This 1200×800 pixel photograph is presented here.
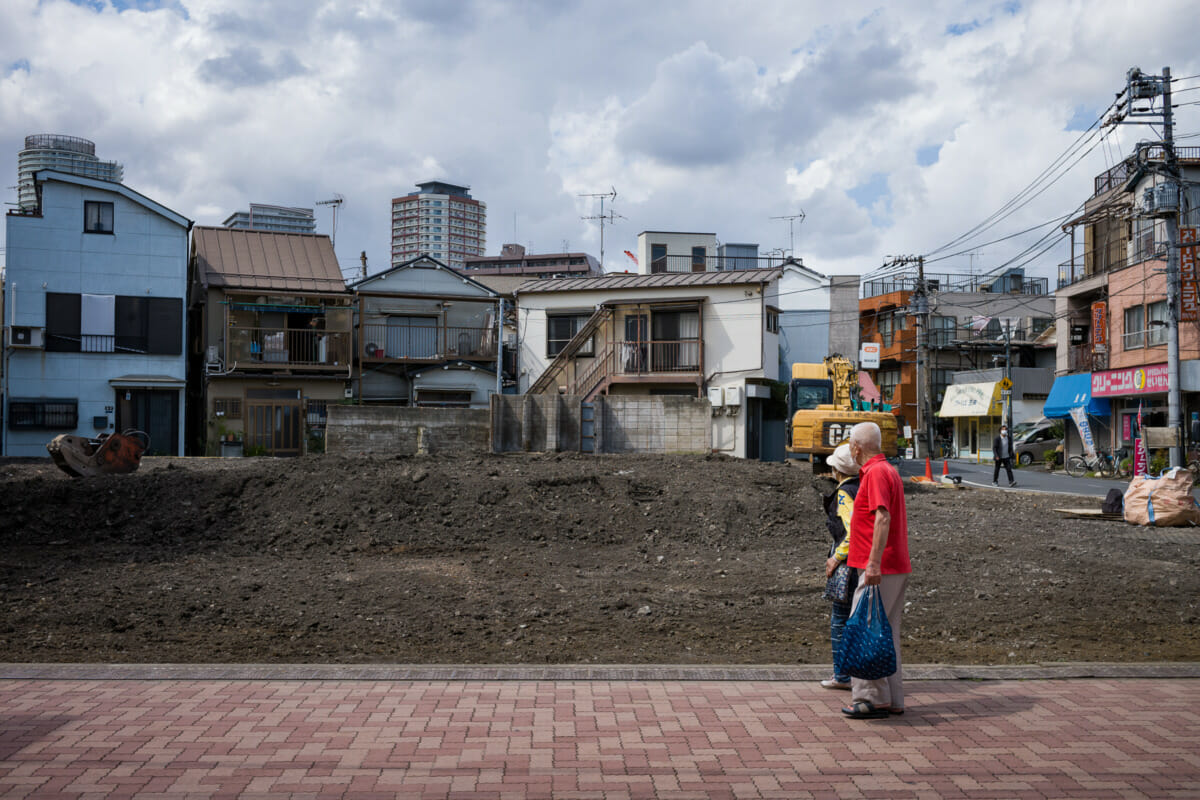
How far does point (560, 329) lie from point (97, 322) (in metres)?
14.8

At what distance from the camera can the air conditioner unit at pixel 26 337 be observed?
2711cm

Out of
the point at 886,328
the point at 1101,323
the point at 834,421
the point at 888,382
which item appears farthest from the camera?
the point at 888,382

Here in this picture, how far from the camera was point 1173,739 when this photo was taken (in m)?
5.15

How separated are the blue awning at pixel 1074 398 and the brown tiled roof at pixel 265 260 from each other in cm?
2762

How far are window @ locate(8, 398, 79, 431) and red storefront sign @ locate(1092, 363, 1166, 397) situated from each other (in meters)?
34.0

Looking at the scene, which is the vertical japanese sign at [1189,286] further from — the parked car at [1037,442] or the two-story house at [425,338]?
the two-story house at [425,338]

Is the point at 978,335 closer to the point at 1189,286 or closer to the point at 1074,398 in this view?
the point at 1074,398

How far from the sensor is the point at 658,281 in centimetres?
3177

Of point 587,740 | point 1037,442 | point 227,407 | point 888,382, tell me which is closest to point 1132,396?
point 1037,442

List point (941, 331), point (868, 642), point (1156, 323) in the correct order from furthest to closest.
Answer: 1. point (941, 331)
2. point (1156, 323)
3. point (868, 642)

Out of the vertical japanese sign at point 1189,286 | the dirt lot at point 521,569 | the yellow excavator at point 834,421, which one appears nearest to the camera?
the dirt lot at point 521,569

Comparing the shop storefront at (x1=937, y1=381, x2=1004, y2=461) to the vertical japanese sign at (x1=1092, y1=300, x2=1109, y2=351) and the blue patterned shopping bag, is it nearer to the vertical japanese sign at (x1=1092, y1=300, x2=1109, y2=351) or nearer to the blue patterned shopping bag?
the vertical japanese sign at (x1=1092, y1=300, x2=1109, y2=351)

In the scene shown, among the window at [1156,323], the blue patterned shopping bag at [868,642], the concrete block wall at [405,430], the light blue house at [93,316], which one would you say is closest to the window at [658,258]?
the window at [1156,323]

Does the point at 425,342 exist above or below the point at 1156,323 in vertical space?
below
